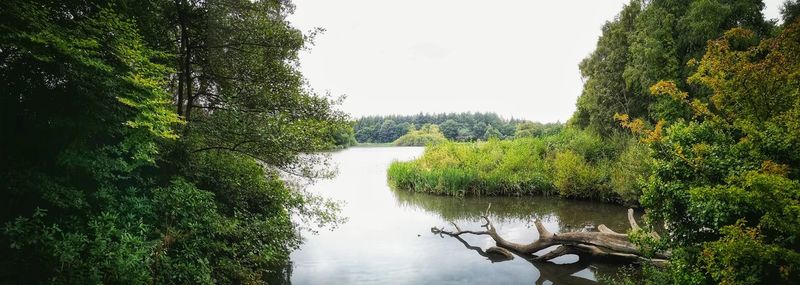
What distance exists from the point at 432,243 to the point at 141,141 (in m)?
9.69

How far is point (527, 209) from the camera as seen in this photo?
711 inches

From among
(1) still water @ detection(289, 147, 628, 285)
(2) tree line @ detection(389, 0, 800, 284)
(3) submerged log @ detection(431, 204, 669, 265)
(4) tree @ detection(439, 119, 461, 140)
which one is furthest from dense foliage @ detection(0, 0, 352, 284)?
(4) tree @ detection(439, 119, 461, 140)

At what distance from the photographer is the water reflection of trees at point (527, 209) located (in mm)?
15359

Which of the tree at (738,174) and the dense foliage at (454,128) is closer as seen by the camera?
the tree at (738,174)

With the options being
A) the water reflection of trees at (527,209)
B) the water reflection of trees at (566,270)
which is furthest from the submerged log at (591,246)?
the water reflection of trees at (527,209)

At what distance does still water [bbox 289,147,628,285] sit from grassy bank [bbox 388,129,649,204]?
78 cm

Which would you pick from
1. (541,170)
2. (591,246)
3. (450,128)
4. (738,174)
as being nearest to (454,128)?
(450,128)

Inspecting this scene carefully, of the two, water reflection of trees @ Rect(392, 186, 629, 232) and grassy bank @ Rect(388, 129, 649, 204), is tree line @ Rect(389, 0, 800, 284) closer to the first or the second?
water reflection of trees @ Rect(392, 186, 629, 232)

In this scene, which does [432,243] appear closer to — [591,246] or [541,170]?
[591,246]

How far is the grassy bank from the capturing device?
17.8 metres

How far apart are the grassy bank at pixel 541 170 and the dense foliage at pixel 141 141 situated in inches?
495

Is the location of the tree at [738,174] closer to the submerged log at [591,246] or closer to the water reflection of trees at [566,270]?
the water reflection of trees at [566,270]

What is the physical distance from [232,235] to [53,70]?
13.1ft

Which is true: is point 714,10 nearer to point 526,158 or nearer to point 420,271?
point 526,158
